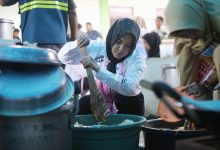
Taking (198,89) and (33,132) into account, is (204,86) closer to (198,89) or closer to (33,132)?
(198,89)

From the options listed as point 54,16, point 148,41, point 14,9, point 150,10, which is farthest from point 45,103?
point 150,10

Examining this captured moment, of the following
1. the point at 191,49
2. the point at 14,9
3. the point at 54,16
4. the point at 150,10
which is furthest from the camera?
the point at 150,10

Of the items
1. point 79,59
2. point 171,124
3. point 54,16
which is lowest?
point 171,124

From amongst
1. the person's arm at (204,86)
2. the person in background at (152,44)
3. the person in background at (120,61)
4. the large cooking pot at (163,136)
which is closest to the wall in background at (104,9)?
the person in background at (152,44)

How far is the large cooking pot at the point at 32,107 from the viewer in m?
1.53

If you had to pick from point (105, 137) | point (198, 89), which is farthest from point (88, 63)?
point (198, 89)

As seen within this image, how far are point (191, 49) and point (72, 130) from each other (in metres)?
0.78

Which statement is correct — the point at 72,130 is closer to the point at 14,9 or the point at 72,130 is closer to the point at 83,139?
the point at 83,139

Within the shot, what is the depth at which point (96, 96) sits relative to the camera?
86.0 inches

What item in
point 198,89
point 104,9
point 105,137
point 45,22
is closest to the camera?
point 105,137

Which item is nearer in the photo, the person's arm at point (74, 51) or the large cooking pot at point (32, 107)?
the large cooking pot at point (32, 107)

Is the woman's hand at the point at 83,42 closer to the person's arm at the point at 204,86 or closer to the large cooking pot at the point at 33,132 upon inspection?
the person's arm at the point at 204,86

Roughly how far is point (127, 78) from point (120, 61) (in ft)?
0.63

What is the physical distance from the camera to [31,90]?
1.55m
